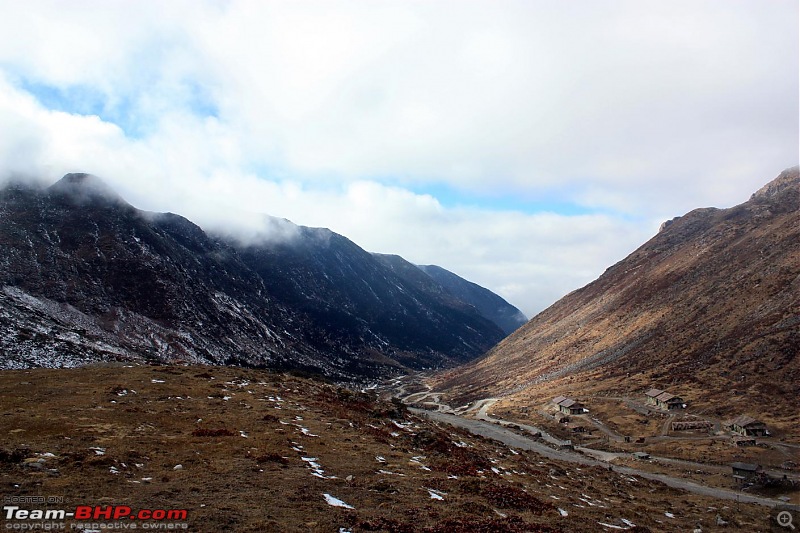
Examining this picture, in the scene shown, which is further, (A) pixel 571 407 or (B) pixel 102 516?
(A) pixel 571 407

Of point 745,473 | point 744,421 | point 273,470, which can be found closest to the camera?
point 273,470

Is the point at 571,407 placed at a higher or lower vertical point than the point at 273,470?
lower

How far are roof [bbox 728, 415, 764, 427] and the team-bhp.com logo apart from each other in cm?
10316

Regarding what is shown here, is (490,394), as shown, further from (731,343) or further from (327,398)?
(327,398)

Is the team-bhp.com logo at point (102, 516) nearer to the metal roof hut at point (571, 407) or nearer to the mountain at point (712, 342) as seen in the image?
A: the mountain at point (712, 342)

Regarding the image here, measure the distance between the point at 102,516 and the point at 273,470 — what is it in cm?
1003

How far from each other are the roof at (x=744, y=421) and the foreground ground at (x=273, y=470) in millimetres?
45518

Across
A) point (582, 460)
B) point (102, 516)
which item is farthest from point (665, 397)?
point (102, 516)

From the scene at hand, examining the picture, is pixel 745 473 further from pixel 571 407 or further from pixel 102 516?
pixel 102 516

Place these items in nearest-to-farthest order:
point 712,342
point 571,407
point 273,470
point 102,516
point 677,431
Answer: point 102,516 < point 273,470 < point 677,431 < point 571,407 < point 712,342

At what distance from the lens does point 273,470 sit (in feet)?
84.3

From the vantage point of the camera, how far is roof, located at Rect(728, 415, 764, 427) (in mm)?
85125

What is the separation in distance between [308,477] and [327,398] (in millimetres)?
29751

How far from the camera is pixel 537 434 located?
10162 centimetres
